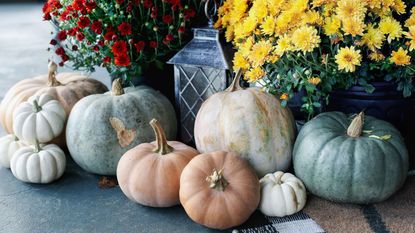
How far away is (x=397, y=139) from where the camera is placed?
5.41ft

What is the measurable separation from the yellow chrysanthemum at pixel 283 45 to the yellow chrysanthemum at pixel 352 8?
20 centimetres

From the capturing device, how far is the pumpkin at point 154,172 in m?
1.66

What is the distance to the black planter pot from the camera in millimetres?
1809

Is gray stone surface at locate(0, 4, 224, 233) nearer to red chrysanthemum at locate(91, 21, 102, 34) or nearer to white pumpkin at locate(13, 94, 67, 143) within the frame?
white pumpkin at locate(13, 94, 67, 143)

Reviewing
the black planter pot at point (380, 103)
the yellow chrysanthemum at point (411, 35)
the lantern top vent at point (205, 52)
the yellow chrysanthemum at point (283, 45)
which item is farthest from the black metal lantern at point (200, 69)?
the yellow chrysanthemum at point (411, 35)

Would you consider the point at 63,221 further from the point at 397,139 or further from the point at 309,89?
the point at 397,139

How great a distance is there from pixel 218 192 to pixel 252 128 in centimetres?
34

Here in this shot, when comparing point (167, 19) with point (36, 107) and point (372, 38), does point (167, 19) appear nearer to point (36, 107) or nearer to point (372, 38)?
point (36, 107)

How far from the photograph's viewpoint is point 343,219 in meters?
1.59

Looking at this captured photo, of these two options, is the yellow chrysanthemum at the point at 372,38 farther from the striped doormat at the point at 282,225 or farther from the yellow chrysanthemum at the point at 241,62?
the striped doormat at the point at 282,225

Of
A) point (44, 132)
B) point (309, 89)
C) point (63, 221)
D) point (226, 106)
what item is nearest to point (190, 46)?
point (226, 106)

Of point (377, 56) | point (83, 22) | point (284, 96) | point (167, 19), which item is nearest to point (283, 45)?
point (284, 96)

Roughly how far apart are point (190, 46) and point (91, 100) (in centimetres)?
50

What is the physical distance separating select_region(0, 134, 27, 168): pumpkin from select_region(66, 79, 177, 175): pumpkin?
0.83 ft
